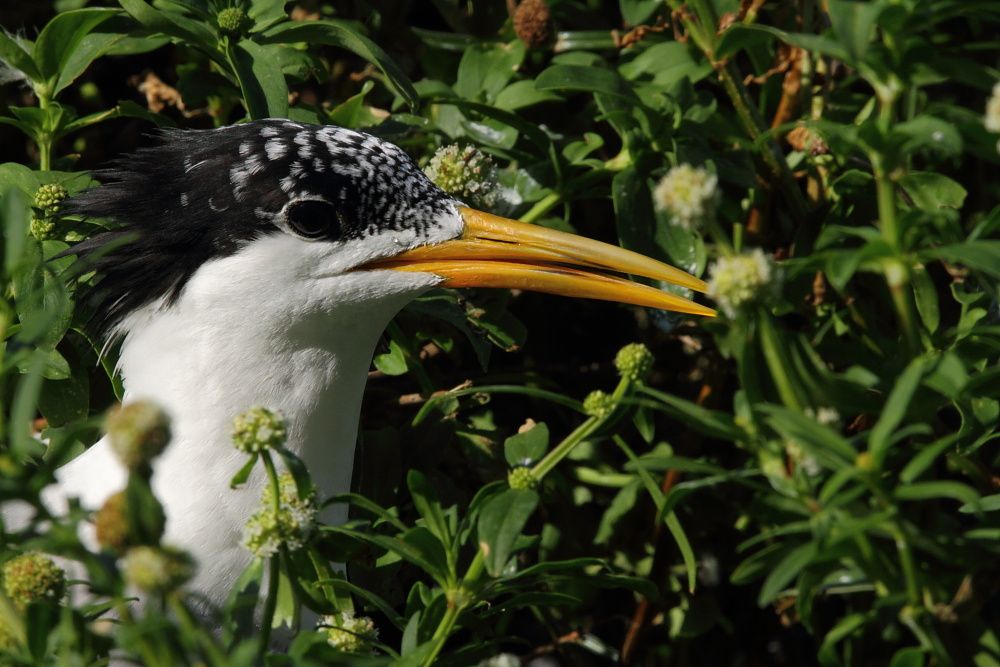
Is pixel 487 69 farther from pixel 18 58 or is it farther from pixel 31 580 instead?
pixel 31 580

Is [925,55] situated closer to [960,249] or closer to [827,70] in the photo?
[960,249]

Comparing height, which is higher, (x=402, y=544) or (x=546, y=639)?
(x=402, y=544)

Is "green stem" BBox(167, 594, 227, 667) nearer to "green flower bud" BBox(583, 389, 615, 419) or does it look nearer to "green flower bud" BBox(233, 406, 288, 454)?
"green flower bud" BBox(233, 406, 288, 454)

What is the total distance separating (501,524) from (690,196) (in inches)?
27.5

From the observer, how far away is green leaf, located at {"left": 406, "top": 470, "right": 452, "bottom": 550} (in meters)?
2.17

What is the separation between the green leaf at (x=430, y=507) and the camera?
2172 mm

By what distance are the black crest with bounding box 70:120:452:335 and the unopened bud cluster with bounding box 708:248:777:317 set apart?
136cm

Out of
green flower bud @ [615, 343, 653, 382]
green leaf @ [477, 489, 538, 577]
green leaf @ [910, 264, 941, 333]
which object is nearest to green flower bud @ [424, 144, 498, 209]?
green flower bud @ [615, 343, 653, 382]

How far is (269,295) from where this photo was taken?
111 inches

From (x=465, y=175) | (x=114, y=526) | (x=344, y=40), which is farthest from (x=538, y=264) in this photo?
(x=114, y=526)

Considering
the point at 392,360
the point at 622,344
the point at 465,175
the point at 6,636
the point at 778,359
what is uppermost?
the point at 778,359

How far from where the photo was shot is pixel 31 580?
1.81 metres

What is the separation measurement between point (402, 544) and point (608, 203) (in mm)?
2105

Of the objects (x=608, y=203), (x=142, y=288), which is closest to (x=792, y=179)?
(x=608, y=203)
